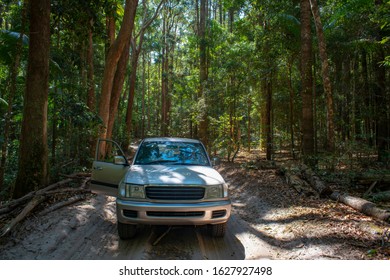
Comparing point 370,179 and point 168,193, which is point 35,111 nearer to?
point 168,193

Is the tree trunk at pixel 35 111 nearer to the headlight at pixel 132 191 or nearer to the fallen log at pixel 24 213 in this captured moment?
the fallen log at pixel 24 213

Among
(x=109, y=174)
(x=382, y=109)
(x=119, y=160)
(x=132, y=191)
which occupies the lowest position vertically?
(x=132, y=191)

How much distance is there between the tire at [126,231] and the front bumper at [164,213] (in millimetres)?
237

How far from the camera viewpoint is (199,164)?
5820mm

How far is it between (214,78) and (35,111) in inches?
590

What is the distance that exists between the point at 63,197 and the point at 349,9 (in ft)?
38.5

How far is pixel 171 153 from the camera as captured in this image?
5949mm

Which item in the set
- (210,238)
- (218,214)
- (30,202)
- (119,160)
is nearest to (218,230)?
(210,238)

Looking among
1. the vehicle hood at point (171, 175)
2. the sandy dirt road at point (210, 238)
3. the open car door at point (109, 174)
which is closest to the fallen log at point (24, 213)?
the sandy dirt road at point (210, 238)

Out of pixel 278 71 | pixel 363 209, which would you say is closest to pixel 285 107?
pixel 278 71

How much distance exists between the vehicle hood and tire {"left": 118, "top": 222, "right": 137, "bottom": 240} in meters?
0.75

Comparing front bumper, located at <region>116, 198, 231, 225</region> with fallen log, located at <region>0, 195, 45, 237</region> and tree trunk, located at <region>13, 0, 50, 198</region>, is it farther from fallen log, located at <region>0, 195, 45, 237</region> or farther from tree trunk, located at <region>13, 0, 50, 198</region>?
tree trunk, located at <region>13, 0, 50, 198</region>

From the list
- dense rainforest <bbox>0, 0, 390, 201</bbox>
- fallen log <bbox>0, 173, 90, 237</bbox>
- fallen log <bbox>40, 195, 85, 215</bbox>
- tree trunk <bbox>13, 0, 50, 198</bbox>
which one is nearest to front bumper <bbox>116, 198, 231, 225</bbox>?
fallen log <bbox>0, 173, 90, 237</bbox>
